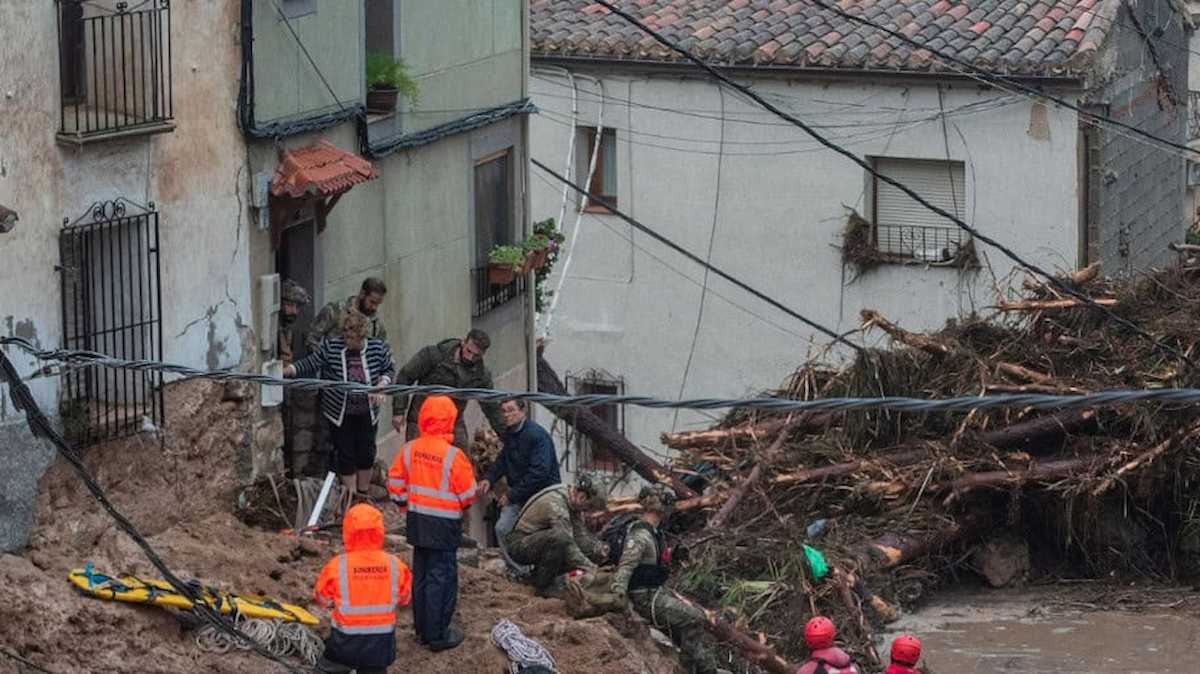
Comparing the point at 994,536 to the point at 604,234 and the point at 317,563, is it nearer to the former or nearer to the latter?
the point at 317,563

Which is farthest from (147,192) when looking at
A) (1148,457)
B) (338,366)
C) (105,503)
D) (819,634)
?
(1148,457)

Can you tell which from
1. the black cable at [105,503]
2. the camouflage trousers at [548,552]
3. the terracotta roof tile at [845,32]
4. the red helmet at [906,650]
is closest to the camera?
the red helmet at [906,650]

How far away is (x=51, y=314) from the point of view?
554 inches

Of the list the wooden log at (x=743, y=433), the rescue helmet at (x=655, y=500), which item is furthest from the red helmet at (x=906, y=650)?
the wooden log at (x=743, y=433)

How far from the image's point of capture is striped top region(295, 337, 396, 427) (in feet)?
53.0

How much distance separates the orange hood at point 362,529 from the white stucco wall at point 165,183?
2151 mm

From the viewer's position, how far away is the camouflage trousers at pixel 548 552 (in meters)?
15.2

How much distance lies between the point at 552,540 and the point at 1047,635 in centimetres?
410

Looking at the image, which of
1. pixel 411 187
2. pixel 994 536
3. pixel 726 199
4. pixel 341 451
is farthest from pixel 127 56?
pixel 726 199

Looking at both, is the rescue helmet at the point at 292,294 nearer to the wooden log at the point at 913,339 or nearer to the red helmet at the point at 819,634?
the wooden log at the point at 913,339

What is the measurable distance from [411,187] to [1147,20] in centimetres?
1205

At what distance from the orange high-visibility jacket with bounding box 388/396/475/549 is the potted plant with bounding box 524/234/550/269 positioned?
7213mm

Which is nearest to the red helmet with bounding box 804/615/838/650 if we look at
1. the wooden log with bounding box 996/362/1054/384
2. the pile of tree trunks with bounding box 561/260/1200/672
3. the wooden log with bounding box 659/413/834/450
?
the pile of tree trunks with bounding box 561/260/1200/672

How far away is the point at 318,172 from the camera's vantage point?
16531mm
